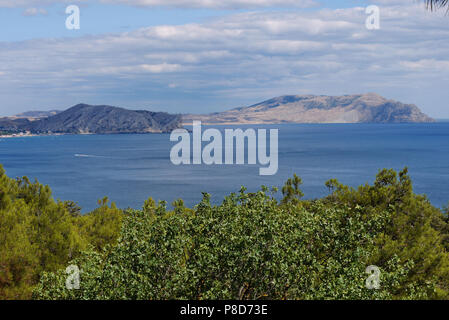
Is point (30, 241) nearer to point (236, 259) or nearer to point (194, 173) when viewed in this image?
point (236, 259)

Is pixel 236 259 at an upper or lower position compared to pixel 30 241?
upper

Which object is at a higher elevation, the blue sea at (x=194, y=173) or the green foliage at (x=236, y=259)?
the green foliage at (x=236, y=259)

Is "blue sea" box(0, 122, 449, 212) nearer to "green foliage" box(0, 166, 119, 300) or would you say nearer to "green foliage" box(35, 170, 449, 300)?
"green foliage" box(0, 166, 119, 300)

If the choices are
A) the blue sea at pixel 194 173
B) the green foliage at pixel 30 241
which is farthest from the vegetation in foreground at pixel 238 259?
the blue sea at pixel 194 173

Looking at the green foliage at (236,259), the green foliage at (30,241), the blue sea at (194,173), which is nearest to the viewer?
the green foliage at (236,259)

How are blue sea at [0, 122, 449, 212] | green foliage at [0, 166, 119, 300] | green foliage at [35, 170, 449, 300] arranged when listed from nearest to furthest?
green foliage at [35, 170, 449, 300] → green foliage at [0, 166, 119, 300] → blue sea at [0, 122, 449, 212]

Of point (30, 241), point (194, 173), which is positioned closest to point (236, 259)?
point (30, 241)

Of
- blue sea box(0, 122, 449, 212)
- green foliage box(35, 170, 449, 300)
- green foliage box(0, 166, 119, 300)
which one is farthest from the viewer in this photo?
blue sea box(0, 122, 449, 212)

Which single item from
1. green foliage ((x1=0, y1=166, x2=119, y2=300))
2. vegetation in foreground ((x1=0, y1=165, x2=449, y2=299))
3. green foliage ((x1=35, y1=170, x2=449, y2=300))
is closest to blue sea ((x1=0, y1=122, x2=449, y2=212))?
green foliage ((x1=0, y1=166, x2=119, y2=300))

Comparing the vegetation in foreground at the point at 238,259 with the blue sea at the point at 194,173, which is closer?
the vegetation in foreground at the point at 238,259

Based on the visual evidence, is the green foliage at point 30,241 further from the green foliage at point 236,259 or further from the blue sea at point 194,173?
the blue sea at point 194,173
